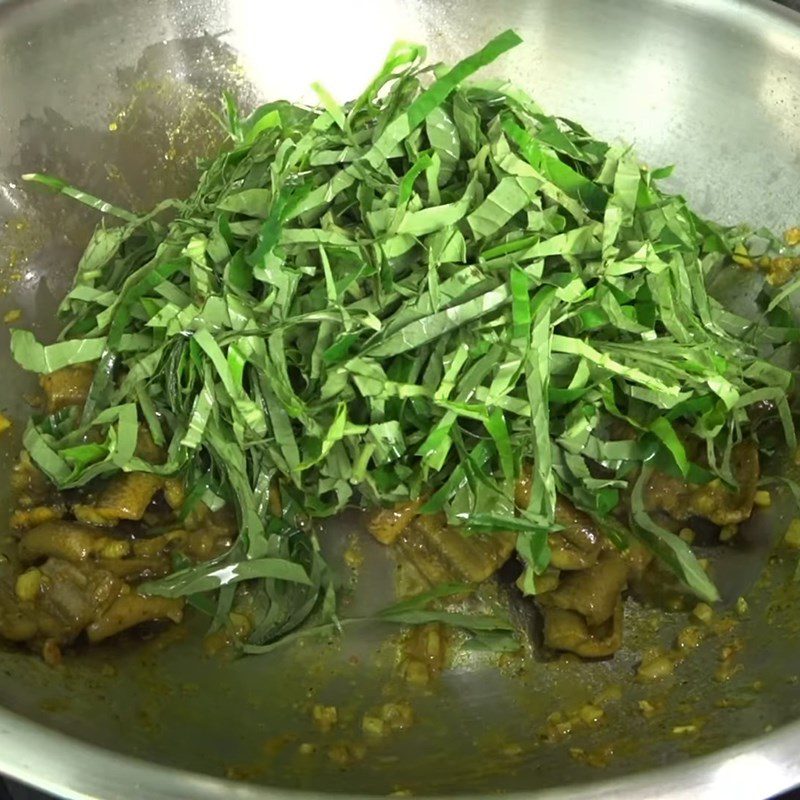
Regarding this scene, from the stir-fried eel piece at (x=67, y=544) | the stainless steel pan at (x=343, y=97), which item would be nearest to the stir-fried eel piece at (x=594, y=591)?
the stainless steel pan at (x=343, y=97)

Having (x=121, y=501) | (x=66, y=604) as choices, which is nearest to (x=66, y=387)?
(x=121, y=501)

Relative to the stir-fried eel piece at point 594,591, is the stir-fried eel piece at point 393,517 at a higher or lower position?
higher

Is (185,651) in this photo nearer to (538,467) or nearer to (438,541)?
(438,541)

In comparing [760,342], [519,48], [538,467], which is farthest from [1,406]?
Result: [760,342]

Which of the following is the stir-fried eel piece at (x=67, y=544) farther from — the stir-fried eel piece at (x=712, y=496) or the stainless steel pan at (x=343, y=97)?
the stir-fried eel piece at (x=712, y=496)

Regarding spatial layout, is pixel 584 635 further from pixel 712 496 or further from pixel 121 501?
pixel 121 501

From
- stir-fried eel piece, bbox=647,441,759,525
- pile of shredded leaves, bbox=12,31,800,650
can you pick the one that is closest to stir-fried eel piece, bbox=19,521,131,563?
pile of shredded leaves, bbox=12,31,800,650

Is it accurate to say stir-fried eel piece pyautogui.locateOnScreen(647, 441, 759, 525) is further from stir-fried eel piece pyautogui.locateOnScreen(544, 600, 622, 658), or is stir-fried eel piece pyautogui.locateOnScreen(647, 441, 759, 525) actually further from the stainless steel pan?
stir-fried eel piece pyautogui.locateOnScreen(544, 600, 622, 658)
